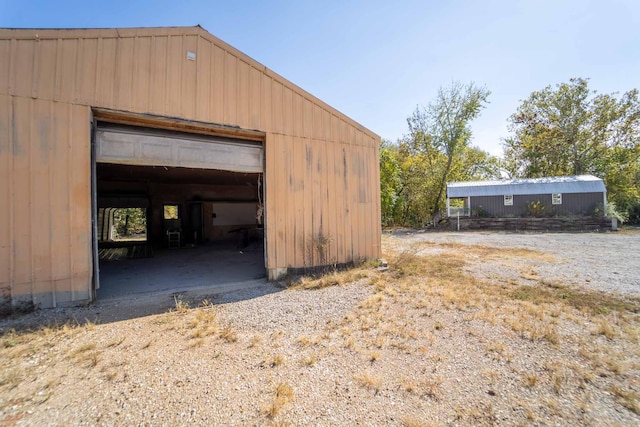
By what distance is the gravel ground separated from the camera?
1.99m

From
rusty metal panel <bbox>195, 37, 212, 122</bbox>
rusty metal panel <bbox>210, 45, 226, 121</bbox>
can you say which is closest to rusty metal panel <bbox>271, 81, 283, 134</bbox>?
rusty metal panel <bbox>210, 45, 226, 121</bbox>

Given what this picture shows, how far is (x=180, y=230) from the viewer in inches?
494

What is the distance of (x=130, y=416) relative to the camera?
1.93m

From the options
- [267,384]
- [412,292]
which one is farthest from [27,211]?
[412,292]

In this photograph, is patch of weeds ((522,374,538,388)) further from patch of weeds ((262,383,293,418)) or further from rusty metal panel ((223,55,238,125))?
rusty metal panel ((223,55,238,125))

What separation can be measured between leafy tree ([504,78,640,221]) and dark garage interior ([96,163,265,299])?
26774 millimetres

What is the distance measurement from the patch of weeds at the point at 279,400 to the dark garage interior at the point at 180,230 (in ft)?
12.8

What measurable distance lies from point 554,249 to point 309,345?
10756mm

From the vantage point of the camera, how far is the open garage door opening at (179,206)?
4.87 meters

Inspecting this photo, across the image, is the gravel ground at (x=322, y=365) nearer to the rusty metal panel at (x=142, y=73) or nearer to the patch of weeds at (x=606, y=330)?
the patch of weeds at (x=606, y=330)

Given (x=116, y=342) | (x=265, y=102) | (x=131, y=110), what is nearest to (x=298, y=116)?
(x=265, y=102)

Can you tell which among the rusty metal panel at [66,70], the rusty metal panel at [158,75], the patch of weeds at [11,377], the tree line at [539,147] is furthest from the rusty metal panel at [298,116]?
the tree line at [539,147]

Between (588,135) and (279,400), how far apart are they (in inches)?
1252

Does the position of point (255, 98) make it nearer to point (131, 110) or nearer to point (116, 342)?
point (131, 110)
